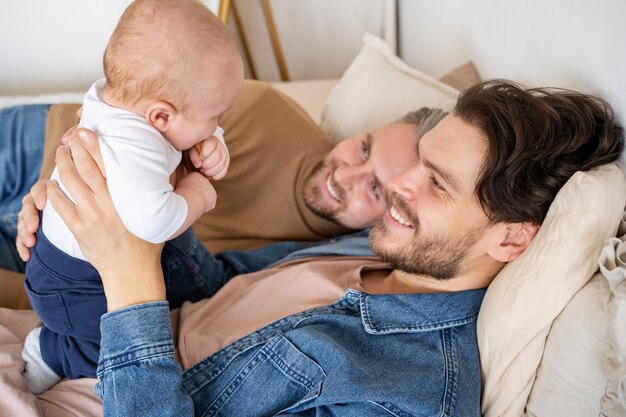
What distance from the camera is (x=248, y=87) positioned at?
6.36ft

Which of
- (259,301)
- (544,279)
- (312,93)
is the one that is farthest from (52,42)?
(544,279)

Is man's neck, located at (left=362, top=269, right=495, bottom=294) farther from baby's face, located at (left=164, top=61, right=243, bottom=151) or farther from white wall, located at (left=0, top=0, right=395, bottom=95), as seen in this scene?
white wall, located at (left=0, top=0, right=395, bottom=95)

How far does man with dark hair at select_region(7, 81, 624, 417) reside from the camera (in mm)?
1101

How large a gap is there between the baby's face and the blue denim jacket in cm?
31

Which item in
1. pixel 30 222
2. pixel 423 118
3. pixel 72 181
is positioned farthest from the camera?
pixel 423 118

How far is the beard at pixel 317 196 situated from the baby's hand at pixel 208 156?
2.06ft

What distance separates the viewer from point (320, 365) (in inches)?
46.5

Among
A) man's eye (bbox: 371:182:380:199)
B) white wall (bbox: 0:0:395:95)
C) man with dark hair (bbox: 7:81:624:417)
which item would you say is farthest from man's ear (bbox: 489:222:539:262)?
white wall (bbox: 0:0:395:95)

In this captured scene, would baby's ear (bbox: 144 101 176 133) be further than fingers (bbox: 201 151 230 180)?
No

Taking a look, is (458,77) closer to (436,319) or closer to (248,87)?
(248,87)

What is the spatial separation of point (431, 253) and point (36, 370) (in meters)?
0.86

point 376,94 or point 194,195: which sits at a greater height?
point 194,195

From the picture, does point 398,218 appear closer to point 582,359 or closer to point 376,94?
point 582,359

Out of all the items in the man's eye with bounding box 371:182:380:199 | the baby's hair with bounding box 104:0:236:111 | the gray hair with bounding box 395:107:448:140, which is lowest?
the man's eye with bounding box 371:182:380:199
